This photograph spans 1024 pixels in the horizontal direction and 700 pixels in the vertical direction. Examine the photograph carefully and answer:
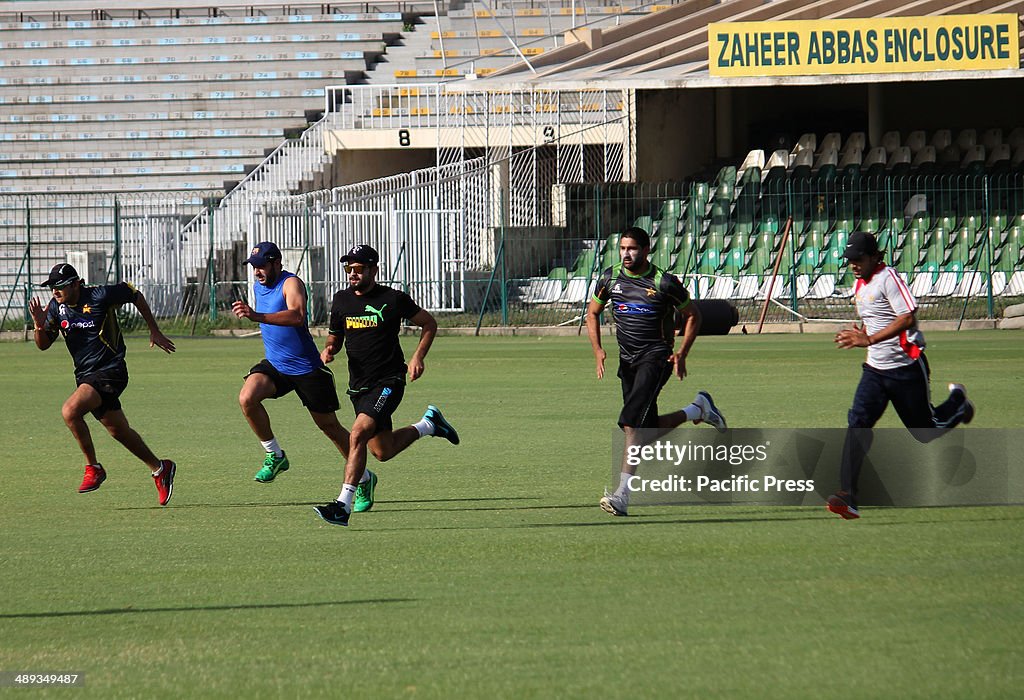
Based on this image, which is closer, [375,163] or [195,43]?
[375,163]

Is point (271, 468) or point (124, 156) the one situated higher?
point (124, 156)

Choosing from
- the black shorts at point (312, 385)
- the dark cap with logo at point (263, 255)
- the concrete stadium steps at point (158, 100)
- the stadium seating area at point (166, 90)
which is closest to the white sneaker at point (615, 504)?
the black shorts at point (312, 385)

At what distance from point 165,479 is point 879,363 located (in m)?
4.71

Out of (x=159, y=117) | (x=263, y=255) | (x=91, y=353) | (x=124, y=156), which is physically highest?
(x=159, y=117)

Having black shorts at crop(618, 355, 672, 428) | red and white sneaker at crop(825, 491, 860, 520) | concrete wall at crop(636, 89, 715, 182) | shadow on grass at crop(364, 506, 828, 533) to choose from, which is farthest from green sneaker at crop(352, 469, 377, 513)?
concrete wall at crop(636, 89, 715, 182)

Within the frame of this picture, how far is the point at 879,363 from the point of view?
8.56m

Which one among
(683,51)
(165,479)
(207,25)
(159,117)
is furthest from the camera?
(207,25)

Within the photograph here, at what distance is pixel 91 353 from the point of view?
10086mm

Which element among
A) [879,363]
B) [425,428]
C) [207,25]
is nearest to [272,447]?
[425,428]

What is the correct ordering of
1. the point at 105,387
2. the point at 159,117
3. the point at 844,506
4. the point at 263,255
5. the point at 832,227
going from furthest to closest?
the point at 159,117 < the point at 832,227 < the point at 105,387 < the point at 263,255 < the point at 844,506

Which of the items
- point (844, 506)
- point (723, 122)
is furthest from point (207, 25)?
point (844, 506)

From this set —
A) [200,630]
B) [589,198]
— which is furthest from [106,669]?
[589,198]

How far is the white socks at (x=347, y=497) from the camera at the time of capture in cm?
834

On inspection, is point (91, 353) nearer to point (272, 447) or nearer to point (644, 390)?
point (272, 447)
